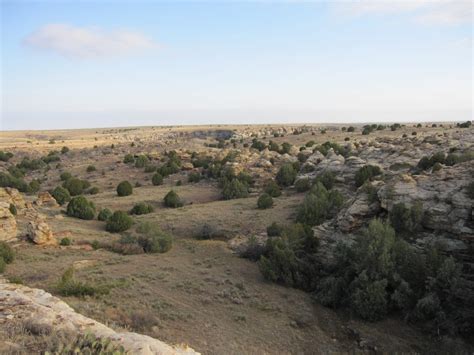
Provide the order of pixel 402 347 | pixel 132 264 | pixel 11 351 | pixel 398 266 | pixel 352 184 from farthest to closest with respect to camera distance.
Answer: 1. pixel 352 184
2. pixel 132 264
3. pixel 398 266
4. pixel 402 347
5. pixel 11 351

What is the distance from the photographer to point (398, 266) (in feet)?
39.9

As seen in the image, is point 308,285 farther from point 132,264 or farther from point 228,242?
point 132,264

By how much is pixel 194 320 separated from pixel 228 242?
24.9ft

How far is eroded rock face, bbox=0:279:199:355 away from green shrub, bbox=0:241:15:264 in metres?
8.42

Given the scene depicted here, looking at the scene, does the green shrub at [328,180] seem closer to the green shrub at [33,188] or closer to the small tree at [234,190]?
the small tree at [234,190]

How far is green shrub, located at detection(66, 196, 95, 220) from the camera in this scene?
22.5m

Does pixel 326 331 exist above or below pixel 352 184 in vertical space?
below

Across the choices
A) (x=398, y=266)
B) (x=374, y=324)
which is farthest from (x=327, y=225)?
(x=374, y=324)

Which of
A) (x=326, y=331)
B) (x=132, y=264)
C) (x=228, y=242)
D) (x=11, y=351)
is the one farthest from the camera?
(x=228, y=242)

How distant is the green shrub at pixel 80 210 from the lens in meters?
22.5

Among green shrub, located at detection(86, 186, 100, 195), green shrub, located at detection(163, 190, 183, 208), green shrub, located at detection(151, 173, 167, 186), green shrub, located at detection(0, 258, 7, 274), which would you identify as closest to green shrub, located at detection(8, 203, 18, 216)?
green shrub, located at detection(0, 258, 7, 274)

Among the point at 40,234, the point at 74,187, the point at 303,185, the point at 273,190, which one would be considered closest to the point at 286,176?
the point at 273,190

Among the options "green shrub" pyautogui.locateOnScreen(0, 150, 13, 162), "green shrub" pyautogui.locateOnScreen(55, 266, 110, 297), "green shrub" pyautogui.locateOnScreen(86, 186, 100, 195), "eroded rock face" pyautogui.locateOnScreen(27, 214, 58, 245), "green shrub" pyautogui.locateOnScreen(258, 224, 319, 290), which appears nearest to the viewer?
"green shrub" pyautogui.locateOnScreen(55, 266, 110, 297)

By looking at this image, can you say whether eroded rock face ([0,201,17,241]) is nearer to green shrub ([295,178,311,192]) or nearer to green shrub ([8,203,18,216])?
green shrub ([8,203,18,216])
